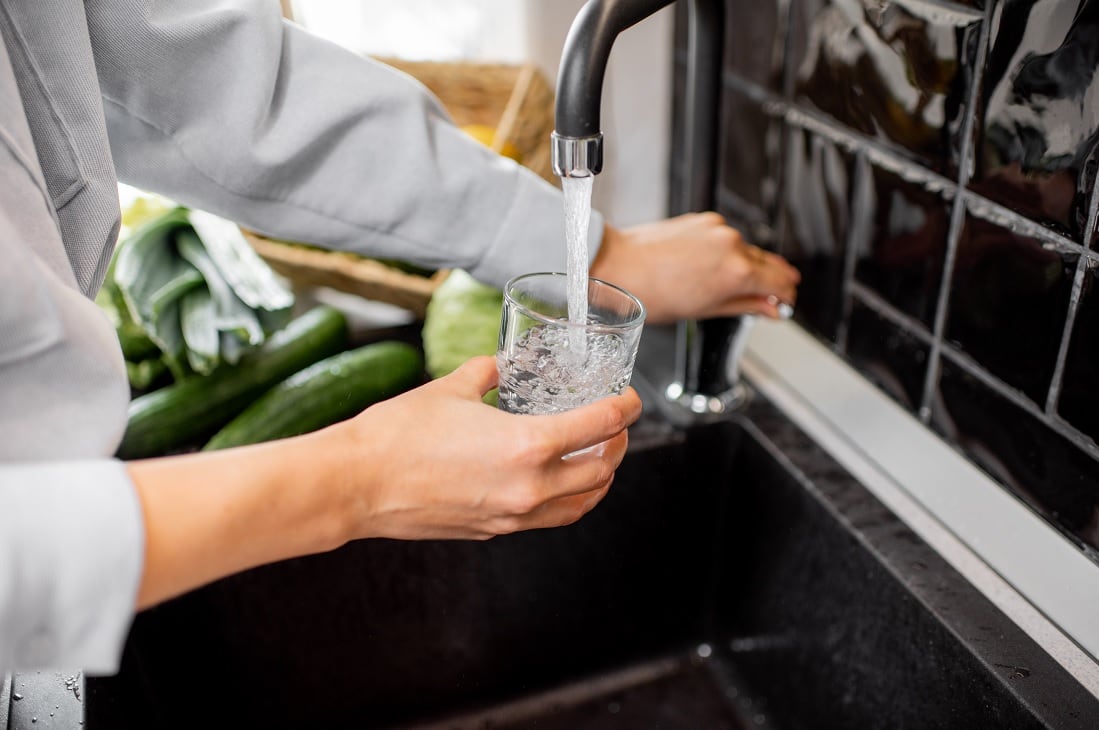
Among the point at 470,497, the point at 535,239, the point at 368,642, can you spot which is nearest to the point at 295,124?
the point at 535,239

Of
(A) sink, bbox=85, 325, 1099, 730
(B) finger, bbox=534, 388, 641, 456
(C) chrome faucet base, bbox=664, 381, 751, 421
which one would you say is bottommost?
(A) sink, bbox=85, 325, 1099, 730

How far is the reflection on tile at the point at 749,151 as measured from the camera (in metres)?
0.96

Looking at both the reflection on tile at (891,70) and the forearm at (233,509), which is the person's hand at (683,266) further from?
the forearm at (233,509)

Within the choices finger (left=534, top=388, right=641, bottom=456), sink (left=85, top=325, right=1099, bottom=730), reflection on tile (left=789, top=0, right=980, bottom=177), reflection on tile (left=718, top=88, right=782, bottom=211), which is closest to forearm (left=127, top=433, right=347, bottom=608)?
finger (left=534, top=388, right=641, bottom=456)

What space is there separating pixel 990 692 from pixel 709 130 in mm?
448

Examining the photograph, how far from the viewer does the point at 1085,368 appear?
630 millimetres

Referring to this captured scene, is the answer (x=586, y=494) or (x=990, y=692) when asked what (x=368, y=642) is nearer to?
(x=586, y=494)

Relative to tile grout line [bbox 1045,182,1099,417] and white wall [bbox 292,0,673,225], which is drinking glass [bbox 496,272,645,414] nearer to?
tile grout line [bbox 1045,182,1099,417]

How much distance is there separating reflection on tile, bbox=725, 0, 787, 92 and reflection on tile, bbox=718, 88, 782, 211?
1.2 inches

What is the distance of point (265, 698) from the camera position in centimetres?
85

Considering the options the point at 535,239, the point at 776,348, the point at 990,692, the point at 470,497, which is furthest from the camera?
the point at 776,348

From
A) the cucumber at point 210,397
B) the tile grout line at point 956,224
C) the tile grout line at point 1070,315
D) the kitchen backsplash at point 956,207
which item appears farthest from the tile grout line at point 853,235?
the cucumber at point 210,397

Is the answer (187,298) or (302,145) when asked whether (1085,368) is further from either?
(187,298)

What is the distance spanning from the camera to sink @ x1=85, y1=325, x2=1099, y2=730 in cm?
74
